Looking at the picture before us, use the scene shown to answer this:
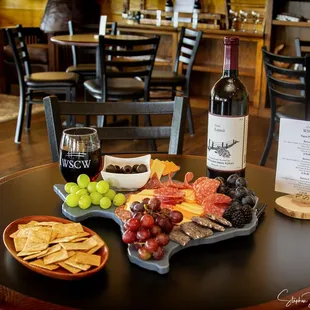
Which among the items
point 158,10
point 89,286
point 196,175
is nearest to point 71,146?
point 196,175

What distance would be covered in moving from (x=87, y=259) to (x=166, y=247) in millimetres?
157

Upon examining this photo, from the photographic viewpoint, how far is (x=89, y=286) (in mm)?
995

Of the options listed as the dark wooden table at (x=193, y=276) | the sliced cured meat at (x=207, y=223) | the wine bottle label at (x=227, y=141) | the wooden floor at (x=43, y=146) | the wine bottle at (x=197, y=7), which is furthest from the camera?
the wine bottle at (x=197, y=7)

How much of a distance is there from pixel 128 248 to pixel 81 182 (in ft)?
0.92

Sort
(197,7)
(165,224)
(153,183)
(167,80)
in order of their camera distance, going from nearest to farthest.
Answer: (165,224)
(153,183)
(167,80)
(197,7)

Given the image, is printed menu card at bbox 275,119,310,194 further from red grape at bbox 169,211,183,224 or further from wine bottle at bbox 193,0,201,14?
wine bottle at bbox 193,0,201,14

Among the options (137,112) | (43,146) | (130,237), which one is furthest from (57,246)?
(43,146)

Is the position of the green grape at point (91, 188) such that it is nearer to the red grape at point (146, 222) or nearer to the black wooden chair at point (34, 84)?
the red grape at point (146, 222)

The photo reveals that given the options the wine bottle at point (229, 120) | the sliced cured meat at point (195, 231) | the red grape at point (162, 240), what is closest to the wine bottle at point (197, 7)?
the wine bottle at point (229, 120)

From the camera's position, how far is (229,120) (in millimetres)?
1380

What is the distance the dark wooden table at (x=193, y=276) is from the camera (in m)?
0.95

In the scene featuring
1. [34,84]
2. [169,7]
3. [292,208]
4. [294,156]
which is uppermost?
[169,7]

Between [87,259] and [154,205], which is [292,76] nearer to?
[154,205]

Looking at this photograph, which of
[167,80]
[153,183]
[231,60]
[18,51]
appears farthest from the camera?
[167,80]
